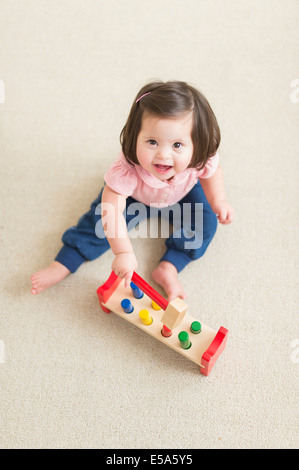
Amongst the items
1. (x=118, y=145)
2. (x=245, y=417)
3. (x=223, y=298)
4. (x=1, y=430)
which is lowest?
(x=1, y=430)

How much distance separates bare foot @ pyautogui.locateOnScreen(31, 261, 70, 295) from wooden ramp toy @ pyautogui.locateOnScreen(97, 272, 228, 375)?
0.11 m

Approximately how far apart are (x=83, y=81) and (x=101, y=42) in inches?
6.3

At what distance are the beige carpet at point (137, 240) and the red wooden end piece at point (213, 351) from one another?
0.04 metres

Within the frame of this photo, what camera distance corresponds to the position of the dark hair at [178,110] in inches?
25.1

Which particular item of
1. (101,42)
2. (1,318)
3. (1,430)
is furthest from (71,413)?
(101,42)

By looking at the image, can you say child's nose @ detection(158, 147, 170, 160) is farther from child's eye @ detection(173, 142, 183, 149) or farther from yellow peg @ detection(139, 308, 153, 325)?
yellow peg @ detection(139, 308, 153, 325)

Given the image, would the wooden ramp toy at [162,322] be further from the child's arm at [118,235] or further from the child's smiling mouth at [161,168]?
the child's smiling mouth at [161,168]

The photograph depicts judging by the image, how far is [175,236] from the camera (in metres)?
0.90

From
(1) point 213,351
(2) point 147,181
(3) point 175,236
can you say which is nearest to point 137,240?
(3) point 175,236

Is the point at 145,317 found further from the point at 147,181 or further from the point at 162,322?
the point at 147,181

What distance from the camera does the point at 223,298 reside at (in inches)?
34.9

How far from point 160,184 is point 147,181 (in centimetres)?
3
